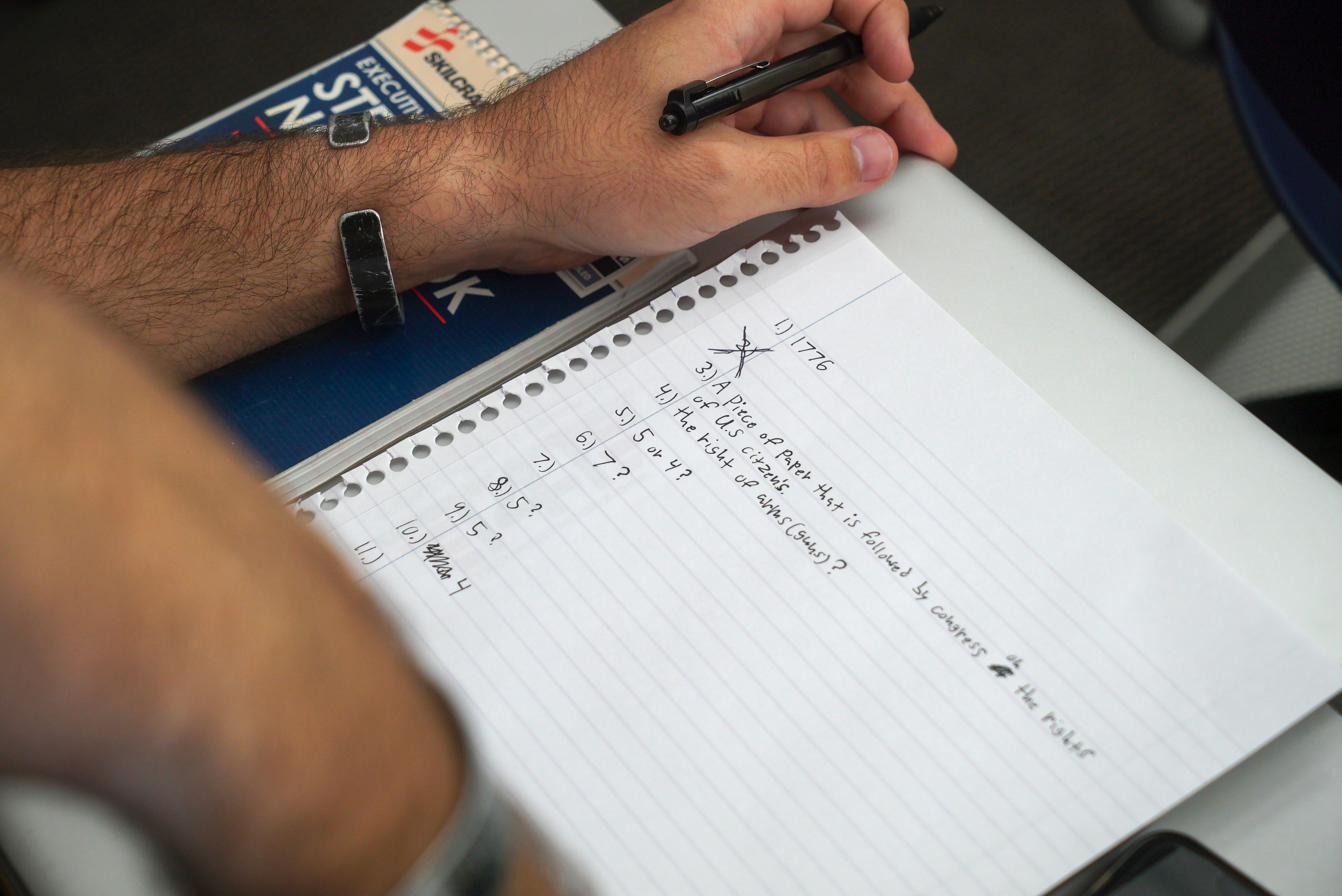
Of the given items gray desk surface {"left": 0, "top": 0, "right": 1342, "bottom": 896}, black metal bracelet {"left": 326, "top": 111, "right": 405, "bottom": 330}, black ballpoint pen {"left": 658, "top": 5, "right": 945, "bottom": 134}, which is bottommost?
gray desk surface {"left": 0, "top": 0, "right": 1342, "bottom": 896}

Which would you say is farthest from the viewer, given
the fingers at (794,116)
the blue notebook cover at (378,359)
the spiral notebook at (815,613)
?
the fingers at (794,116)

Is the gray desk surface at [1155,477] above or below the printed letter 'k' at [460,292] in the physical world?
below

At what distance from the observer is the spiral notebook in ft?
1.14

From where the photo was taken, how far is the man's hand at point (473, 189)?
524 millimetres

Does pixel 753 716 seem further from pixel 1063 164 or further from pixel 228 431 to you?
pixel 1063 164

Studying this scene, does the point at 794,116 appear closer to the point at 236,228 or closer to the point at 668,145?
the point at 668,145

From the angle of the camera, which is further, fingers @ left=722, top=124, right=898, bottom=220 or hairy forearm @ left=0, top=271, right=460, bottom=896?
fingers @ left=722, top=124, right=898, bottom=220

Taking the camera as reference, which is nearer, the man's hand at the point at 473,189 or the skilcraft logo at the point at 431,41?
the man's hand at the point at 473,189

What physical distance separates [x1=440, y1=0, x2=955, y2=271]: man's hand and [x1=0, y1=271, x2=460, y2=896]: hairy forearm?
37 cm

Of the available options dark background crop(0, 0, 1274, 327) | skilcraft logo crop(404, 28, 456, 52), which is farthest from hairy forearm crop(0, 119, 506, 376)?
dark background crop(0, 0, 1274, 327)

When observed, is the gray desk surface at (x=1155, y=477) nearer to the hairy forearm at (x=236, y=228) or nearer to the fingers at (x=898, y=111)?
the fingers at (x=898, y=111)

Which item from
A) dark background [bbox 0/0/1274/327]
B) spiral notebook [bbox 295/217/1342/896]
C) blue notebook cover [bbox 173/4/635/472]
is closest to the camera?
spiral notebook [bbox 295/217/1342/896]

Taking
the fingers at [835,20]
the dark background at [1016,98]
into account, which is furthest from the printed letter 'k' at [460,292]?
the dark background at [1016,98]

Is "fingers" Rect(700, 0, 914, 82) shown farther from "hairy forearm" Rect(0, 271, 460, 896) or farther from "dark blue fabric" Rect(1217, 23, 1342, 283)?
"hairy forearm" Rect(0, 271, 460, 896)
